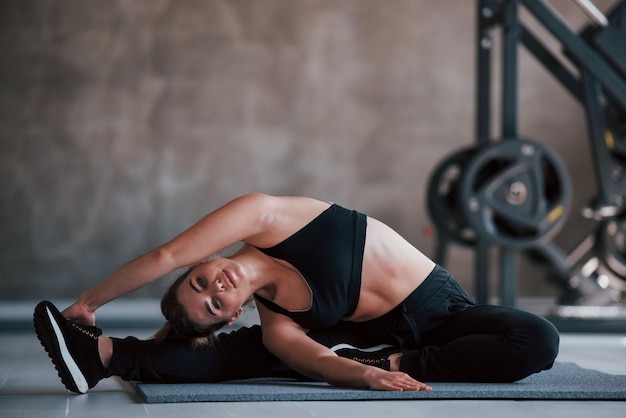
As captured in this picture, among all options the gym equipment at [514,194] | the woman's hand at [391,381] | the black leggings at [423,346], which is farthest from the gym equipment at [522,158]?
the woman's hand at [391,381]

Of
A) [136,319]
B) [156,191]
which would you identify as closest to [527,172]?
[136,319]

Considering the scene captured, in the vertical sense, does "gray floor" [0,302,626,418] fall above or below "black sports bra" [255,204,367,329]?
below

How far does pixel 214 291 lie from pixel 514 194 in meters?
2.82

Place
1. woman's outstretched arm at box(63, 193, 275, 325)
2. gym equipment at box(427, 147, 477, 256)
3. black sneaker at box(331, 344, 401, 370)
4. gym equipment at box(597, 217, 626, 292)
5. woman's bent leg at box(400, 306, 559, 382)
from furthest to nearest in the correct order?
gym equipment at box(597, 217, 626, 292), gym equipment at box(427, 147, 477, 256), black sneaker at box(331, 344, 401, 370), woman's bent leg at box(400, 306, 559, 382), woman's outstretched arm at box(63, 193, 275, 325)

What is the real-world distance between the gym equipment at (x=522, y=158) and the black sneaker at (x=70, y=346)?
2.75 meters

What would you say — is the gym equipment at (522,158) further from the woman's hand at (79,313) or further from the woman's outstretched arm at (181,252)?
the woman's hand at (79,313)

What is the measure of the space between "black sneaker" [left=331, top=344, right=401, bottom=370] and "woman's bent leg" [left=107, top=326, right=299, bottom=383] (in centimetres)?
18

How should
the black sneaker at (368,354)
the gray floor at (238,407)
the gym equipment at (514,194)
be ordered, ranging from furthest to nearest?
1. the gym equipment at (514,194)
2. the black sneaker at (368,354)
3. the gray floor at (238,407)

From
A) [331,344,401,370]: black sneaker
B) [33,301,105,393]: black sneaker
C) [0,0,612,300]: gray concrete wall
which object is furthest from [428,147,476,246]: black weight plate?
[33,301,105,393]: black sneaker

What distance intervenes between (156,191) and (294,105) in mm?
1214

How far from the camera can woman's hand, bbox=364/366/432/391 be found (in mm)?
2363

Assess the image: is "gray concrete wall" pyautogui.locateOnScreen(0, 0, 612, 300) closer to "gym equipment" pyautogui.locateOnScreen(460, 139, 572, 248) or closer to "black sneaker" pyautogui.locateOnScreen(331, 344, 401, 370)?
"gym equipment" pyautogui.locateOnScreen(460, 139, 572, 248)

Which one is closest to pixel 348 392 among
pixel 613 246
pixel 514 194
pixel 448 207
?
pixel 514 194

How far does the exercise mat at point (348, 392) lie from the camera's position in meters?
2.37
